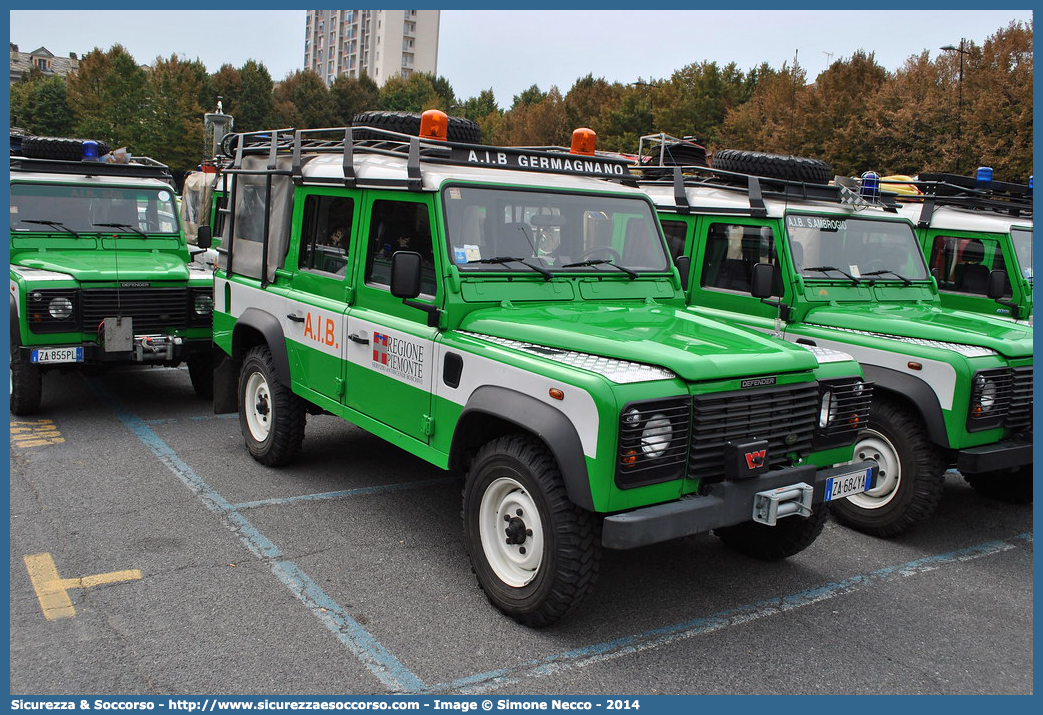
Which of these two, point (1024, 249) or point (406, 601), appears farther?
point (1024, 249)

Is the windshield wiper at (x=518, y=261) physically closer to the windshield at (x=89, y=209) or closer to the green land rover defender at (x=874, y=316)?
the green land rover defender at (x=874, y=316)

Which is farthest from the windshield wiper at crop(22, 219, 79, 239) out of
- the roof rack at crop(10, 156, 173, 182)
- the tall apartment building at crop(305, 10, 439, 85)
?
the tall apartment building at crop(305, 10, 439, 85)

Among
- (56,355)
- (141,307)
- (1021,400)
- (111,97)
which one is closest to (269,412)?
(141,307)

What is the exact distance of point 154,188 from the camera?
9.17 metres

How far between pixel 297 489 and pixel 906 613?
13.3 feet

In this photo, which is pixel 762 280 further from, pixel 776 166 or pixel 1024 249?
pixel 1024 249

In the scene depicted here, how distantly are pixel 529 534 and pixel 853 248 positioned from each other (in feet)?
13.1

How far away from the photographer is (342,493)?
6.20m

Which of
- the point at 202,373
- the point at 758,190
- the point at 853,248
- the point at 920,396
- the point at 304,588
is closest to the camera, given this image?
the point at 304,588

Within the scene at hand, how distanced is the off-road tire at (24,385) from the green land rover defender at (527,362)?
2.16 meters

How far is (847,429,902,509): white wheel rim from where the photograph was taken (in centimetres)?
566

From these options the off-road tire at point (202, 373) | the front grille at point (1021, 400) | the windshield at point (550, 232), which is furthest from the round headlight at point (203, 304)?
the front grille at point (1021, 400)

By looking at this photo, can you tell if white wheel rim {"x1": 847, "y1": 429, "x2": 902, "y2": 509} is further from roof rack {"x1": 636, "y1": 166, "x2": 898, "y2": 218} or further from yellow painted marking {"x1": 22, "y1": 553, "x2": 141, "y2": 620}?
yellow painted marking {"x1": 22, "y1": 553, "x2": 141, "y2": 620}

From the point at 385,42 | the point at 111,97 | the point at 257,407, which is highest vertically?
the point at 385,42
